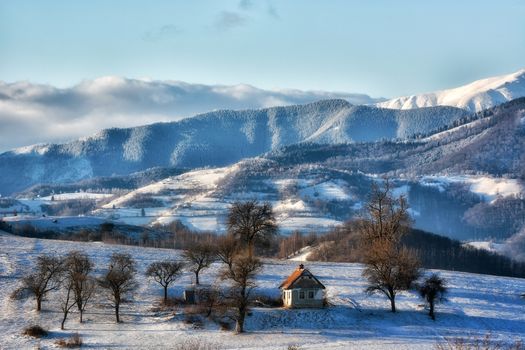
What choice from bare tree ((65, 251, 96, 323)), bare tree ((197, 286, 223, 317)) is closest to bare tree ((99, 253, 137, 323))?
bare tree ((65, 251, 96, 323))

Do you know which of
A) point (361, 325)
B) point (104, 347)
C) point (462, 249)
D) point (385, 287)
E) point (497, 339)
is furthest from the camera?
point (462, 249)

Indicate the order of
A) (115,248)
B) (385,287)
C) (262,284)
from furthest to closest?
(115,248), (262,284), (385,287)

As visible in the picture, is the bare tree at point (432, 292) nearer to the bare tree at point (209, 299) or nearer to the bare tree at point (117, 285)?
the bare tree at point (209, 299)

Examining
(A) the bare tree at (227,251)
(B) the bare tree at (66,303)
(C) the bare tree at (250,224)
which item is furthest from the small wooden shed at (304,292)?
(B) the bare tree at (66,303)

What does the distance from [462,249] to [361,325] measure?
104016 mm

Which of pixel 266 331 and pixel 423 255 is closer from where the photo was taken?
pixel 266 331

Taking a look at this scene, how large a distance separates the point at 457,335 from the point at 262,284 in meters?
27.0

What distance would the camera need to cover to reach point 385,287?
8956cm

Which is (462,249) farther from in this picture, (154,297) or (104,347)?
(104,347)

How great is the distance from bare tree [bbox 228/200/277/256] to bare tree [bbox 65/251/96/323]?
27.2 m

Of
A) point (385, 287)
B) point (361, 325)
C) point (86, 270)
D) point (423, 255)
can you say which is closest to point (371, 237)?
point (385, 287)

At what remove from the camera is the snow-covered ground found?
73.4 m

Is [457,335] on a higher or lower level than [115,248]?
lower

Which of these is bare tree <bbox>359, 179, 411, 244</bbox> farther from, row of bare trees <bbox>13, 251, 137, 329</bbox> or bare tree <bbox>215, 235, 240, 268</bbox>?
row of bare trees <bbox>13, 251, 137, 329</bbox>
